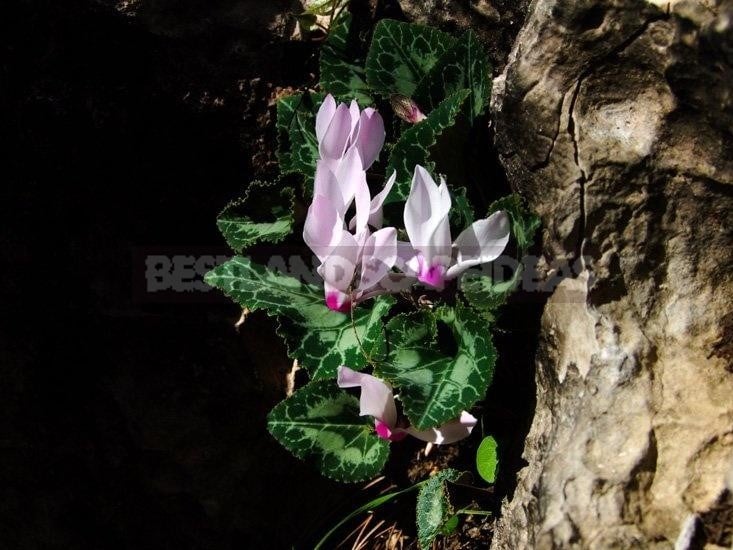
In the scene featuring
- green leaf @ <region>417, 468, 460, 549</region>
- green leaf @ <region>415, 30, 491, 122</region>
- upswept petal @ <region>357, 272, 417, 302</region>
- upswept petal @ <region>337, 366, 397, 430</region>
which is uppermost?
green leaf @ <region>415, 30, 491, 122</region>

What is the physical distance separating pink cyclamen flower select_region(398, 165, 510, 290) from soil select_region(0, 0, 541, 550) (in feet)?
0.81

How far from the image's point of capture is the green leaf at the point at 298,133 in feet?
5.69

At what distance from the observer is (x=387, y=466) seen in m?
2.00

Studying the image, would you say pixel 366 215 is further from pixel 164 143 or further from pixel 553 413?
pixel 164 143

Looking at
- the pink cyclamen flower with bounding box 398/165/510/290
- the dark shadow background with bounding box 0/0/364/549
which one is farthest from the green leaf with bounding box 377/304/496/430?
the dark shadow background with bounding box 0/0/364/549

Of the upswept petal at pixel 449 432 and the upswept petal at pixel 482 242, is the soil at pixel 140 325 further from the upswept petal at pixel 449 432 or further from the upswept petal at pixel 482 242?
the upswept petal at pixel 482 242

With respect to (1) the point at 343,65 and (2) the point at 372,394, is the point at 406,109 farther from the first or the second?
(2) the point at 372,394

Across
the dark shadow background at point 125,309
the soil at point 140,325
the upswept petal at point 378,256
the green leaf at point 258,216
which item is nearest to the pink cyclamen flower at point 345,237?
the upswept petal at point 378,256

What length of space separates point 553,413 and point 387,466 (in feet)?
2.33

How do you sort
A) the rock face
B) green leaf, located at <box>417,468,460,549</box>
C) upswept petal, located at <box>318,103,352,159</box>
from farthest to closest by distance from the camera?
green leaf, located at <box>417,468,460,549</box>, upswept petal, located at <box>318,103,352,159</box>, the rock face

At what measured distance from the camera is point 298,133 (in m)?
1.73

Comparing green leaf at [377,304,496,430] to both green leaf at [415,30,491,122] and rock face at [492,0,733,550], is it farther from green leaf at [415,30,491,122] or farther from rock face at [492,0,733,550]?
green leaf at [415,30,491,122]

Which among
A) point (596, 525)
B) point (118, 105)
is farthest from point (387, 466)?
point (118, 105)

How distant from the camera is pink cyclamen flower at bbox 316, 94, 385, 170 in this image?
152 centimetres
